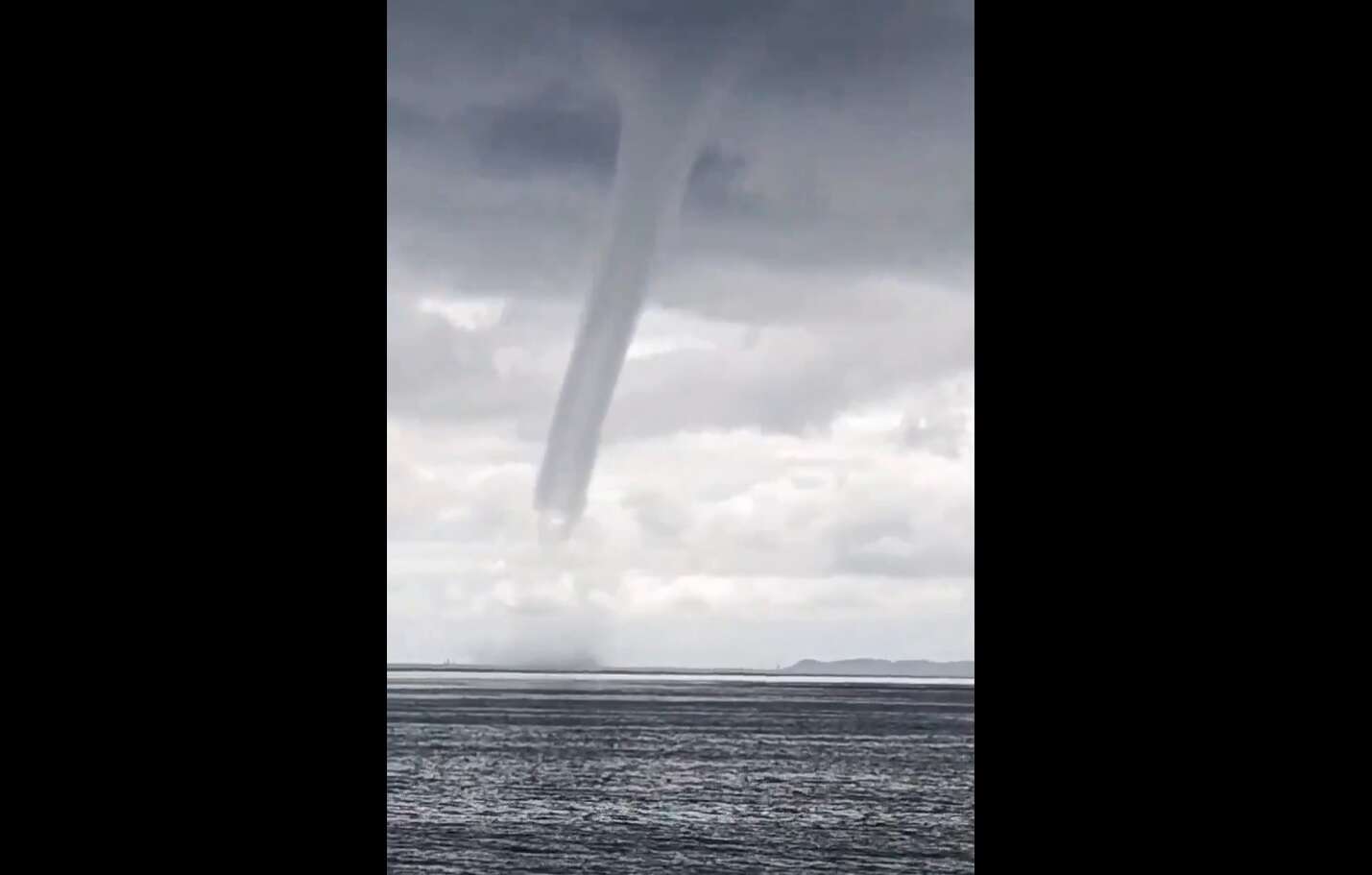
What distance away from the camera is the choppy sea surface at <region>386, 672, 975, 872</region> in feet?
115

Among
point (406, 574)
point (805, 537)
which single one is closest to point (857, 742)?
point (805, 537)

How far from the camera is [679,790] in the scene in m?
47.7

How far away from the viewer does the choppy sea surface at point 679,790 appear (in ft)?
115
